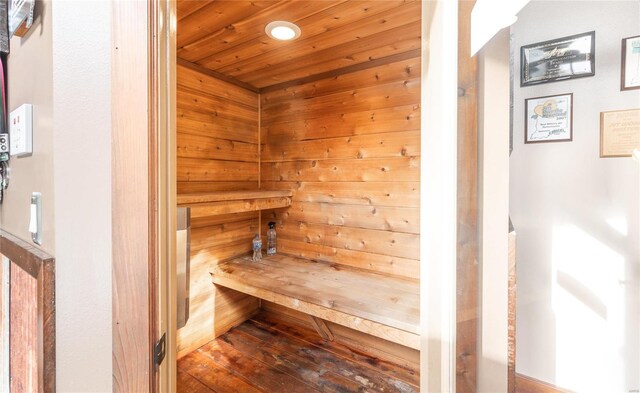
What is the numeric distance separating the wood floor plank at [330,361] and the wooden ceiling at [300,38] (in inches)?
84.5

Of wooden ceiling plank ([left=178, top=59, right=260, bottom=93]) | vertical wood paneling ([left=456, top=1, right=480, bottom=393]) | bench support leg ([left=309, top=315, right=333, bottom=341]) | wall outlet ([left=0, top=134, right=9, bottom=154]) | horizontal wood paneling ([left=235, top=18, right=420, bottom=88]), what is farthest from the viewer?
bench support leg ([left=309, top=315, right=333, bottom=341])

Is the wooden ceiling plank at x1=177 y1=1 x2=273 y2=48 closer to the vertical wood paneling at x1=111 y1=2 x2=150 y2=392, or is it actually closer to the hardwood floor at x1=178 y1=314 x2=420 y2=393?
the vertical wood paneling at x1=111 y1=2 x2=150 y2=392

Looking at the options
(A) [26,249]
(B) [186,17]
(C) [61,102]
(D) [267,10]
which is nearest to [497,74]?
(C) [61,102]

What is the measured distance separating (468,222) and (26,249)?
109 centimetres

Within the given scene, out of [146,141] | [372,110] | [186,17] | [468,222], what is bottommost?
[468,222]

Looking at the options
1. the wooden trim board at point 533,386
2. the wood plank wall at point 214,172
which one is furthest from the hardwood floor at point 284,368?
the wooden trim board at point 533,386

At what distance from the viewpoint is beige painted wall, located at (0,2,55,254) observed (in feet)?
2.39

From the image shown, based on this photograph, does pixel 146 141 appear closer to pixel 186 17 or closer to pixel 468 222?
pixel 468 222

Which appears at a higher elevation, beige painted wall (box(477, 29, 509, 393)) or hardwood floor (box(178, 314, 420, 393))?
beige painted wall (box(477, 29, 509, 393))

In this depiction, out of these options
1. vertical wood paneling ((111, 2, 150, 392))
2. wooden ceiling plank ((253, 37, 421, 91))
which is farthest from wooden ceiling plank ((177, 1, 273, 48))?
vertical wood paneling ((111, 2, 150, 392))

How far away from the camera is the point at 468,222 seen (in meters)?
0.63

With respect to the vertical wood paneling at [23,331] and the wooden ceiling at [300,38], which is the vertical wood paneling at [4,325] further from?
the wooden ceiling at [300,38]

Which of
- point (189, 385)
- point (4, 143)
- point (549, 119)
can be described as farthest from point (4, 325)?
point (549, 119)

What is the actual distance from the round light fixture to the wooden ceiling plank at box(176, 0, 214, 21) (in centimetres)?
36
